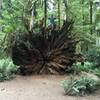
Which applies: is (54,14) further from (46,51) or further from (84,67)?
(46,51)

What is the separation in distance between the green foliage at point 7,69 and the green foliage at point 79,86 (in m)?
3.45

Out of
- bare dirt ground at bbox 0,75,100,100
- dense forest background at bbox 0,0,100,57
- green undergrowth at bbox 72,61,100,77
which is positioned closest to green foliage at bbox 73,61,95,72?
green undergrowth at bbox 72,61,100,77

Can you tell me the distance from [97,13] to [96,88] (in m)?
12.0

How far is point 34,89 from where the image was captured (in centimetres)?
1108

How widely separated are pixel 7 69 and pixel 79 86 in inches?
164

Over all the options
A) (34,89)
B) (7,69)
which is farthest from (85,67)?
(34,89)

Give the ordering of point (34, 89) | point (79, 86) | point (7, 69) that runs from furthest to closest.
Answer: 1. point (7, 69)
2. point (34, 89)
3. point (79, 86)

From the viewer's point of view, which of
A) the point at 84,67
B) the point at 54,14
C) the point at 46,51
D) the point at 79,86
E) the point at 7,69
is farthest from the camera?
the point at 54,14

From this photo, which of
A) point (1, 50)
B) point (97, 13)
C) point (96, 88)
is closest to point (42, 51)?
point (1, 50)

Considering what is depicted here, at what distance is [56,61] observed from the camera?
14.7 m

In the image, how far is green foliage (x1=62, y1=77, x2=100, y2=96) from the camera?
10.0 m

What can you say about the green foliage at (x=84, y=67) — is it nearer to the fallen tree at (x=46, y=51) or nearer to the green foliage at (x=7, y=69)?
the fallen tree at (x=46, y=51)

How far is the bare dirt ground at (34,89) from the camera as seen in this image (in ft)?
32.0

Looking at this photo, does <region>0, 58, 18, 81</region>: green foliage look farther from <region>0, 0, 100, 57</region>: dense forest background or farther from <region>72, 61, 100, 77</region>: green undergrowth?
<region>72, 61, 100, 77</region>: green undergrowth
